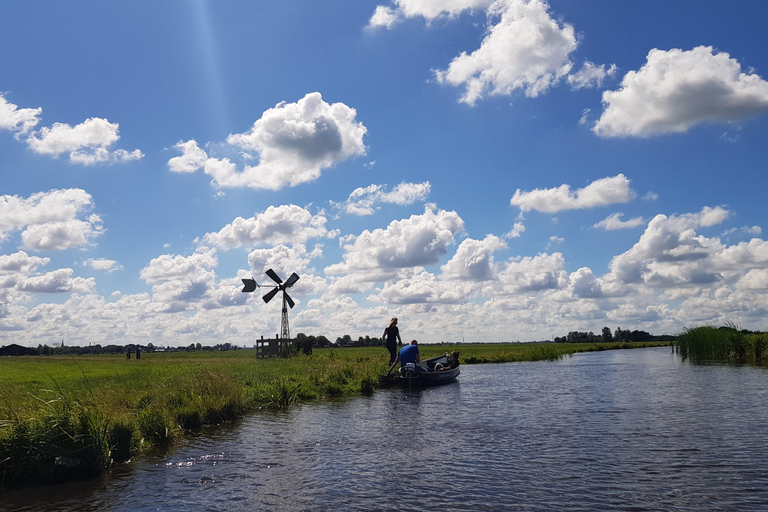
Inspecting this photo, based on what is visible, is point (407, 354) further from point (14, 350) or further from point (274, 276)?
point (14, 350)

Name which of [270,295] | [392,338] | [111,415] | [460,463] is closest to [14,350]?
[270,295]

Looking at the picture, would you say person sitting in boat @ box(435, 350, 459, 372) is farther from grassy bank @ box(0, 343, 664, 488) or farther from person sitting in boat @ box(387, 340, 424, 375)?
grassy bank @ box(0, 343, 664, 488)

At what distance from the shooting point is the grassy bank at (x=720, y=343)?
166ft

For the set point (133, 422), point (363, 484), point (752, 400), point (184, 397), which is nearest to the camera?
point (363, 484)

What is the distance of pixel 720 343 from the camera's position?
52406 millimetres

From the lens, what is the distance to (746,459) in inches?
496

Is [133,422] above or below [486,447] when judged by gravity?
above

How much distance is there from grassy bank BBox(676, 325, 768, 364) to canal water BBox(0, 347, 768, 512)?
33994 millimetres

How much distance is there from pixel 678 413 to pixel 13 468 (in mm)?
20200

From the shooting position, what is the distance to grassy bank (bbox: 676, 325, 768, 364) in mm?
50500

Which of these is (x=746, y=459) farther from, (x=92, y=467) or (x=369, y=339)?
(x=369, y=339)

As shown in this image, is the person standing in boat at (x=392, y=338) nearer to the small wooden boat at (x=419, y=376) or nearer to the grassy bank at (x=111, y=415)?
the small wooden boat at (x=419, y=376)

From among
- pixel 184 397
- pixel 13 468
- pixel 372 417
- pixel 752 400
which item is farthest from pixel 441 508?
pixel 752 400

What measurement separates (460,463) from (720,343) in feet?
165
